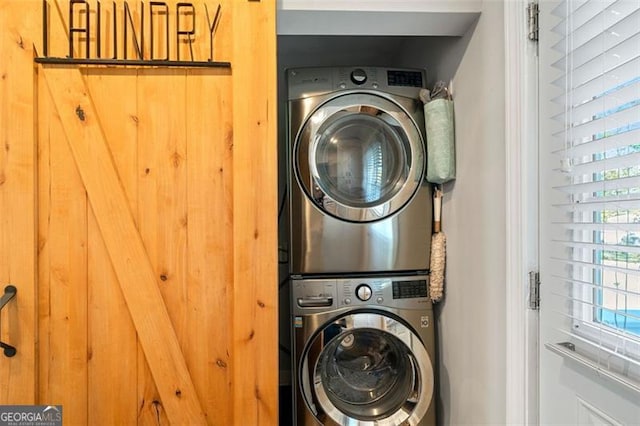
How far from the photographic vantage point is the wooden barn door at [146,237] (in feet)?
4.49

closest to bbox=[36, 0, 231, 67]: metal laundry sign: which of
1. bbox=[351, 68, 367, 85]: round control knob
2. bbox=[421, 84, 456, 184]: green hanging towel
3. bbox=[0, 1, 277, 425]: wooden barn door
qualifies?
bbox=[0, 1, 277, 425]: wooden barn door

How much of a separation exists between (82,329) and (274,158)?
87 cm

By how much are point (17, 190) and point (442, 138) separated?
5.17 ft

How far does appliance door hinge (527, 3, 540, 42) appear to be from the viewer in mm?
1277

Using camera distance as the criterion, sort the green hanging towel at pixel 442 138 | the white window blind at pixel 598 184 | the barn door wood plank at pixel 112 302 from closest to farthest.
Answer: the white window blind at pixel 598 184, the barn door wood plank at pixel 112 302, the green hanging towel at pixel 442 138

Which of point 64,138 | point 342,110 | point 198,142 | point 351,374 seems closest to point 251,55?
point 198,142

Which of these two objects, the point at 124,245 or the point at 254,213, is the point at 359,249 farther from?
the point at 124,245

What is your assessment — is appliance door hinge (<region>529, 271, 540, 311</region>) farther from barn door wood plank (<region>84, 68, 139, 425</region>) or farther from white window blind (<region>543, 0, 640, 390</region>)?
barn door wood plank (<region>84, 68, 139, 425</region>)

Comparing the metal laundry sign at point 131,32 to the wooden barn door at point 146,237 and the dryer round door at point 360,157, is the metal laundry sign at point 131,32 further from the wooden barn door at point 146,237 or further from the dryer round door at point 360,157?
the dryer round door at point 360,157

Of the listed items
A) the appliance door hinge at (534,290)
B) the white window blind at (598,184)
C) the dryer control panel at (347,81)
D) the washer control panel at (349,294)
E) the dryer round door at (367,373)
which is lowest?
the dryer round door at (367,373)

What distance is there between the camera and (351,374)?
1871 millimetres

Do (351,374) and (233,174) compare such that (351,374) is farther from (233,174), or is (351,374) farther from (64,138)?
(64,138)

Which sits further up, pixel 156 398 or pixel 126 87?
pixel 126 87

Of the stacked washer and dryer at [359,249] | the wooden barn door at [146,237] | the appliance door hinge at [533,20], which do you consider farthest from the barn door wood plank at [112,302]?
the appliance door hinge at [533,20]
